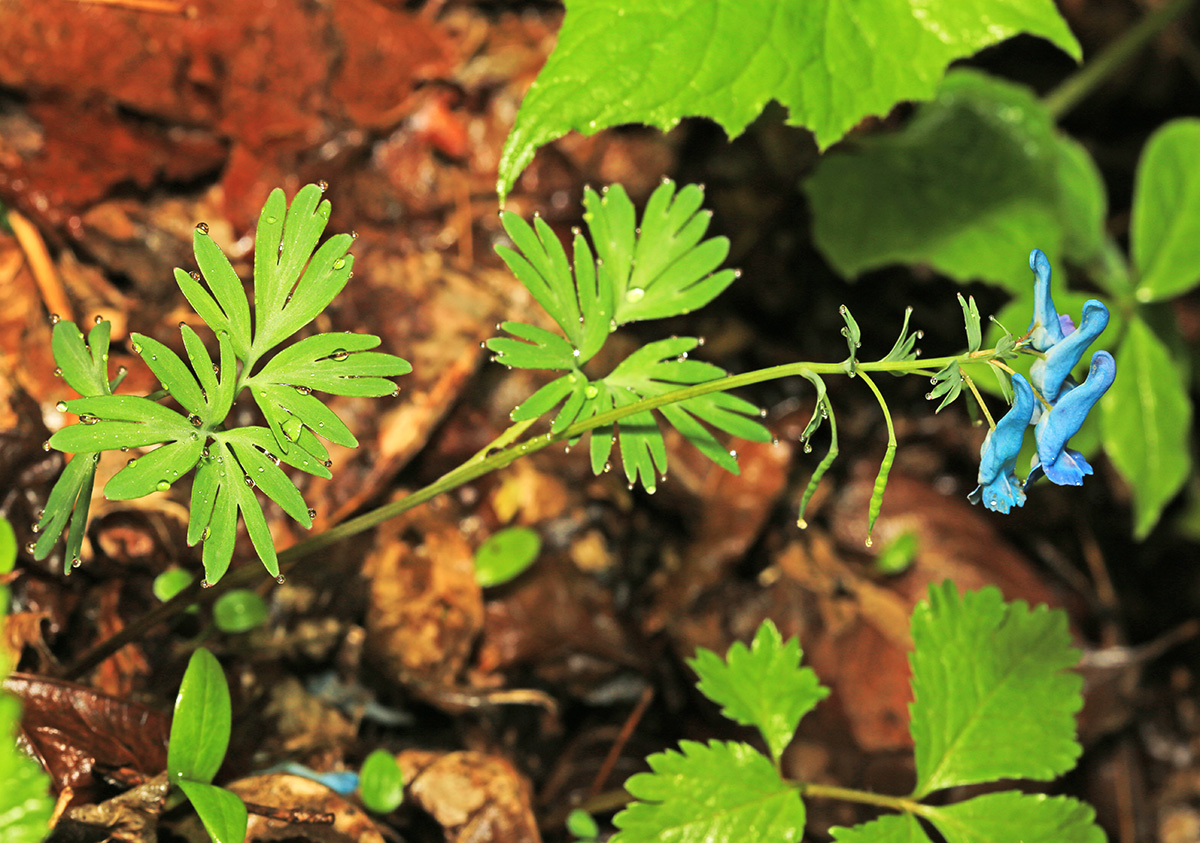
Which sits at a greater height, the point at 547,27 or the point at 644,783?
the point at 547,27

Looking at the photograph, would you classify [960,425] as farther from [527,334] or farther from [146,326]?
[146,326]

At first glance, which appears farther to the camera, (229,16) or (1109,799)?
(1109,799)

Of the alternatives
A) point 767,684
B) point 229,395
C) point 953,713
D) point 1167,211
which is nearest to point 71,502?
point 229,395

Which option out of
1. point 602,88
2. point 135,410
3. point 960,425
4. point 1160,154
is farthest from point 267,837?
point 1160,154

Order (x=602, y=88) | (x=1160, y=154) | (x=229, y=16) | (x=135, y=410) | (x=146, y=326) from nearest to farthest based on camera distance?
1. (x=135, y=410)
2. (x=602, y=88)
3. (x=146, y=326)
4. (x=229, y=16)
5. (x=1160, y=154)

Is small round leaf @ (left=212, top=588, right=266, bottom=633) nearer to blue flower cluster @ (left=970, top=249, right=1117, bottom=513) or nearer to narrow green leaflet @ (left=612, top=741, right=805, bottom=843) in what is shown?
narrow green leaflet @ (left=612, top=741, right=805, bottom=843)

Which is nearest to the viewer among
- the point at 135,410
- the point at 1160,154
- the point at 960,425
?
the point at 135,410
